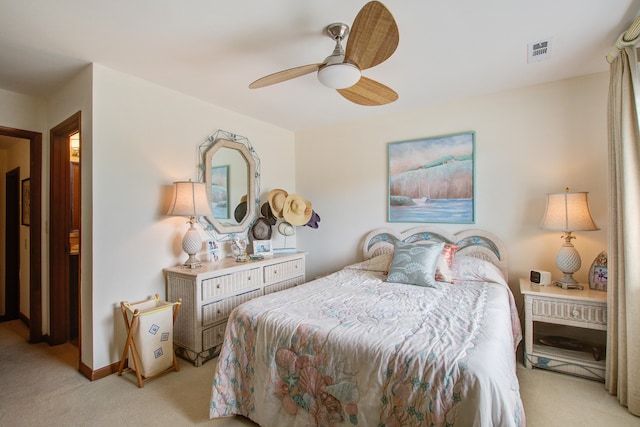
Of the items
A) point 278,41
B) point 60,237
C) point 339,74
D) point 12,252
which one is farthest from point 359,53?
point 12,252

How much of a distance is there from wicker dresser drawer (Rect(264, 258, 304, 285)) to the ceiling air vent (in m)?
2.89

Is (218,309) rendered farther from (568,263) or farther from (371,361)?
(568,263)

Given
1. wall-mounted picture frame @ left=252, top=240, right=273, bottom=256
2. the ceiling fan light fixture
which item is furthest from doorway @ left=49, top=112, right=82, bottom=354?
the ceiling fan light fixture

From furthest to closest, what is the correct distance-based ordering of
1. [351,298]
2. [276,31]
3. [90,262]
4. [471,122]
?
1. [471,122]
2. [90,262]
3. [351,298]
4. [276,31]

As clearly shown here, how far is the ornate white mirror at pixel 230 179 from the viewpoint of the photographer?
3154 millimetres

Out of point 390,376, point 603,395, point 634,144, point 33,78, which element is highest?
point 33,78

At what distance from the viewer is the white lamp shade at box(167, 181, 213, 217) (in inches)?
103

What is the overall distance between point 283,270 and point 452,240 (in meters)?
1.85

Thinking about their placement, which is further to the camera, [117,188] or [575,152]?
[575,152]

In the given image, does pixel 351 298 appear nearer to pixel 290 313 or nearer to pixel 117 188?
pixel 290 313

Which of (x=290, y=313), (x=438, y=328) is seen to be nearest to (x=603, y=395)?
(x=438, y=328)

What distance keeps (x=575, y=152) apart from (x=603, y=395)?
6.26ft

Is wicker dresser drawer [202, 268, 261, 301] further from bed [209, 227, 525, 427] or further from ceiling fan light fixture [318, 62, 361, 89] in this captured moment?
ceiling fan light fixture [318, 62, 361, 89]

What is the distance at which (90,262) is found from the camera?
7.68 feet
